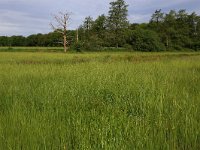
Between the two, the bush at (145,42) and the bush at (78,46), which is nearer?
the bush at (78,46)

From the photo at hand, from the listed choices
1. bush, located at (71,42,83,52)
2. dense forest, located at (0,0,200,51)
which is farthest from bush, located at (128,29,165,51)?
bush, located at (71,42,83,52)

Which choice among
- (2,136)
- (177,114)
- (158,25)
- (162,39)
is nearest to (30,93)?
(2,136)

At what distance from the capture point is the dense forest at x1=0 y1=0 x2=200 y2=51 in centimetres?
6091

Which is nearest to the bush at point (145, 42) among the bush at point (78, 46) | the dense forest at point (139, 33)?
the dense forest at point (139, 33)

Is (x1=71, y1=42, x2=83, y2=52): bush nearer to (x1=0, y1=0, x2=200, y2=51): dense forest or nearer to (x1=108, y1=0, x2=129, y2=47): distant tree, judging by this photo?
(x1=0, y1=0, x2=200, y2=51): dense forest

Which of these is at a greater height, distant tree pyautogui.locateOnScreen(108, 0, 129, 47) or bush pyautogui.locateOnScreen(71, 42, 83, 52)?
distant tree pyautogui.locateOnScreen(108, 0, 129, 47)

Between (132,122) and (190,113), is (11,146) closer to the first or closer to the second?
(132,122)

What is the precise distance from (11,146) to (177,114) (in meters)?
2.30

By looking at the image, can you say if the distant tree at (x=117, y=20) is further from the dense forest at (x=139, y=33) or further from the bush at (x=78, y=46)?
the bush at (x=78, y=46)

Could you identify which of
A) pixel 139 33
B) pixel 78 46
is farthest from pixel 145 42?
pixel 78 46

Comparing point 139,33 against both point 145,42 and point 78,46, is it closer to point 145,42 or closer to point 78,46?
point 145,42

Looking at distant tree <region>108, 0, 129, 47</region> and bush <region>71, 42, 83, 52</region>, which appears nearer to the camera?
bush <region>71, 42, 83, 52</region>

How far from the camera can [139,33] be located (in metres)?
62.6

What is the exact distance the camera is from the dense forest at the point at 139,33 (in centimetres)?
6091
